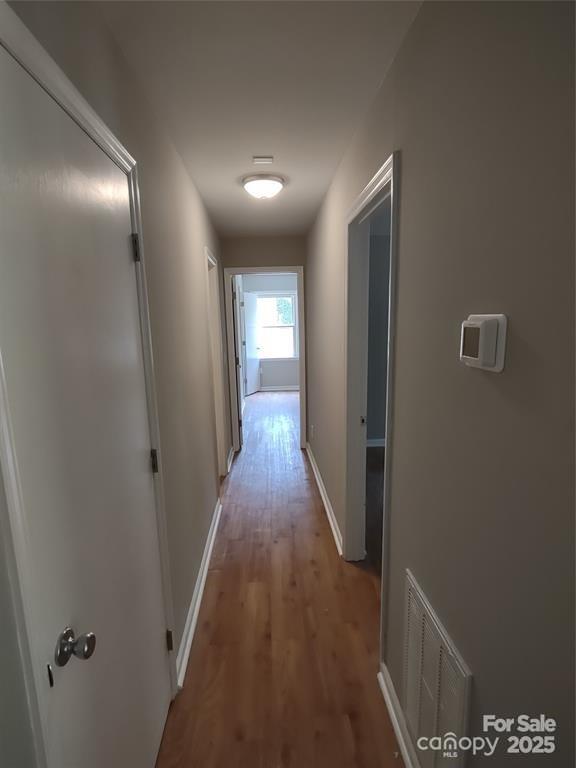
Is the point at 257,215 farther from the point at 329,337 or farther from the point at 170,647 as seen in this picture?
the point at 170,647

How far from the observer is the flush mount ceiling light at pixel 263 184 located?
230 cm

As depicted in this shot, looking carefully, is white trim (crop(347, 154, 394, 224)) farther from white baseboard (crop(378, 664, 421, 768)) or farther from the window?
the window

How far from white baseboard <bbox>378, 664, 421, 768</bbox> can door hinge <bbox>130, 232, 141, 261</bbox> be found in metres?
1.93

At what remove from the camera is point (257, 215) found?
3234mm

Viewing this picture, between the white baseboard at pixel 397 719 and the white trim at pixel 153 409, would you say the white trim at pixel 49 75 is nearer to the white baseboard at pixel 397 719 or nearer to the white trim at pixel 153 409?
the white trim at pixel 153 409

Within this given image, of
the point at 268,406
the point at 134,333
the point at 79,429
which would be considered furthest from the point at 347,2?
the point at 268,406

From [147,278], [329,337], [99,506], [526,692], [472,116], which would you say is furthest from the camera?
[329,337]

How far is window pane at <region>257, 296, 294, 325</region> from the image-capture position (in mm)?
7512

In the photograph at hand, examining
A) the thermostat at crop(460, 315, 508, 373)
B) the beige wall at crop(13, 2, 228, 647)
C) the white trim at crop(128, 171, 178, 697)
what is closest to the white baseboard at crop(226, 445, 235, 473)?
the beige wall at crop(13, 2, 228, 647)

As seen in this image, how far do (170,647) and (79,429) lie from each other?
1182mm

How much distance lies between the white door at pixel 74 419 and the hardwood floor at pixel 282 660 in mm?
341

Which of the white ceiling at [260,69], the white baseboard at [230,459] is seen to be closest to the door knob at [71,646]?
the white ceiling at [260,69]

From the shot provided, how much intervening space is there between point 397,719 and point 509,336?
5.10 ft

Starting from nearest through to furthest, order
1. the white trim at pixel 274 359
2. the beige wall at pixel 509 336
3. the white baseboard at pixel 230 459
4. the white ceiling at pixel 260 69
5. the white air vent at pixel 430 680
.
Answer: the beige wall at pixel 509 336 → the white air vent at pixel 430 680 → the white ceiling at pixel 260 69 → the white baseboard at pixel 230 459 → the white trim at pixel 274 359
